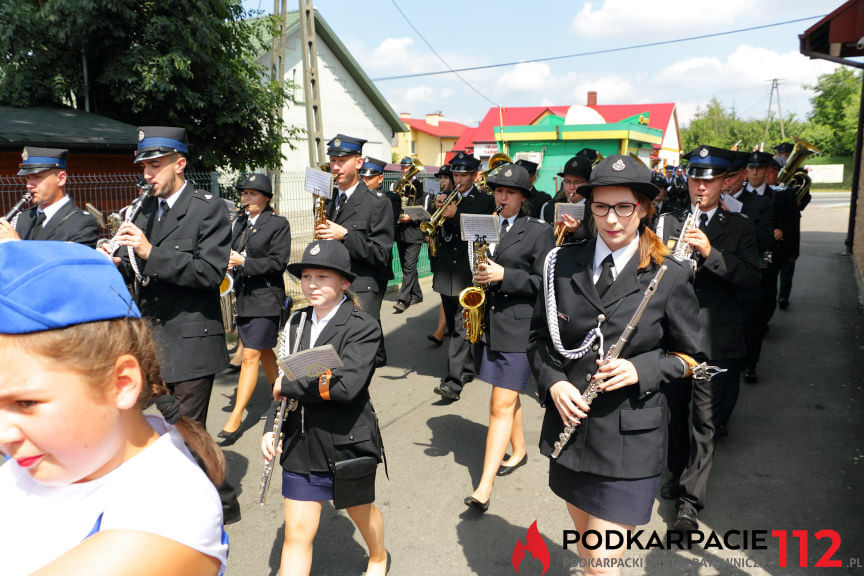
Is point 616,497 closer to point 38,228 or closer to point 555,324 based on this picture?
point 555,324

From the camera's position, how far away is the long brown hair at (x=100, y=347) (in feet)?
3.33

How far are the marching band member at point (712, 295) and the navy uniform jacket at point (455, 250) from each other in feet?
9.28

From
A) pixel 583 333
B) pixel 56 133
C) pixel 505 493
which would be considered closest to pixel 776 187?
pixel 505 493

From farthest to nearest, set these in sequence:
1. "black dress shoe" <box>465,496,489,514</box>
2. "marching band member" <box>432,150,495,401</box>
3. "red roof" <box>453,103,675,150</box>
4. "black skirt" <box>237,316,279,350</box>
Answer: "red roof" <box>453,103,675,150</box> → "marching band member" <box>432,150,495,401</box> → "black skirt" <box>237,316,279,350</box> → "black dress shoe" <box>465,496,489,514</box>

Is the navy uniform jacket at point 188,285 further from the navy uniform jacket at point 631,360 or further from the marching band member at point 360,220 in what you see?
the navy uniform jacket at point 631,360

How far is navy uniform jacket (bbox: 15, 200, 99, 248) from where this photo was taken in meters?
4.30

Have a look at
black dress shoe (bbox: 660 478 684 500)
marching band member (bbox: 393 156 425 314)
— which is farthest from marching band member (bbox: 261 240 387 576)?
marching band member (bbox: 393 156 425 314)

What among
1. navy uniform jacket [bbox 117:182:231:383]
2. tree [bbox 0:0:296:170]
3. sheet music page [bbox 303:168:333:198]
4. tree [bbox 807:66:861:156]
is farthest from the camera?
tree [bbox 807:66:861:156]

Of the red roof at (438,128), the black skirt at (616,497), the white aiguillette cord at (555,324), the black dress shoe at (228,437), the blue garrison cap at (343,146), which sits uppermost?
the red roof at (438,128)

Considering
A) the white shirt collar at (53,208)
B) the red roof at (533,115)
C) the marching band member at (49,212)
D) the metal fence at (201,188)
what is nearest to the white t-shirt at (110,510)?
the marching band member at (49,212)

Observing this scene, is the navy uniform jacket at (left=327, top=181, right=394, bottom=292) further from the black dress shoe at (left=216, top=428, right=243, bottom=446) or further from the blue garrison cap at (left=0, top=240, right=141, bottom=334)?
the blue garrison cap at (left=0, top=240, right=141, bottom=334)

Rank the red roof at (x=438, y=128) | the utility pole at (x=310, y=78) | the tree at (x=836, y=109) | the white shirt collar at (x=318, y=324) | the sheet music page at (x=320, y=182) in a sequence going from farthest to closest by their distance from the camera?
the red roof at (x=438, y=128) → the tree at (x=836, y=109) → the utility pole at (x=310, y=78) → the sheet music page at (x=320, y=182) → the white shirt collar at (x=318, y=324)

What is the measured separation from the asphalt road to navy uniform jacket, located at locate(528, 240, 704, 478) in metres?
1.30

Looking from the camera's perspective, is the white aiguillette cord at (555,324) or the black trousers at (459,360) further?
the black trousers at (459,360)
